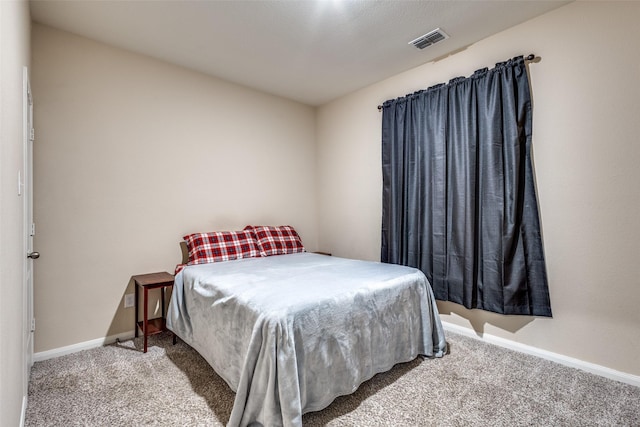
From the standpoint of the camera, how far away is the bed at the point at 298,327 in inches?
60.7

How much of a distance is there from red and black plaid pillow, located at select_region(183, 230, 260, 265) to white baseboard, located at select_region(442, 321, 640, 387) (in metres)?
2.17

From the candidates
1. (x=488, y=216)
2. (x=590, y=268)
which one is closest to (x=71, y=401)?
(x=488, y=216)

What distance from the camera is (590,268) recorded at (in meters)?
2.16

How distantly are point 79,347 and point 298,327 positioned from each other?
6.89 feet

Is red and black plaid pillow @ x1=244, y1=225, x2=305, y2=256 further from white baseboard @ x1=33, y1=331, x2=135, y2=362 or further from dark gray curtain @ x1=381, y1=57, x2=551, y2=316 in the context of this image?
white baseboard @ x1=33, y1=331, x2=135, y2=362

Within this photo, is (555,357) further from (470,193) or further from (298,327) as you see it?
(298,327)

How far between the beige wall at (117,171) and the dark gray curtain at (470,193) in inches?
69.7

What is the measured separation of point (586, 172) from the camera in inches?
85.4

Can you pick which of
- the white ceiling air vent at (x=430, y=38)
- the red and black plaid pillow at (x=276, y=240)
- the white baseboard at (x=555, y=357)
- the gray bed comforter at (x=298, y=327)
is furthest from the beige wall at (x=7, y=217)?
the white baseboard at (x=555, y=357)

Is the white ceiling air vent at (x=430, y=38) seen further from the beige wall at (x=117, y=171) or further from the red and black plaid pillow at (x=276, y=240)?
the red and black plaid pillow at (x=276, y=240)

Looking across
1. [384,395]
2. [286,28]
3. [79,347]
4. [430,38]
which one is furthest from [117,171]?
[430,38]

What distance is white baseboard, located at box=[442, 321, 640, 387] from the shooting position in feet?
6.65

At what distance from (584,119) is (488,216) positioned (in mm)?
914

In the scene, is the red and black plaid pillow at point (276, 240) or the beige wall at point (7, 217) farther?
the red and black plaid pillow at point (276, 240)
